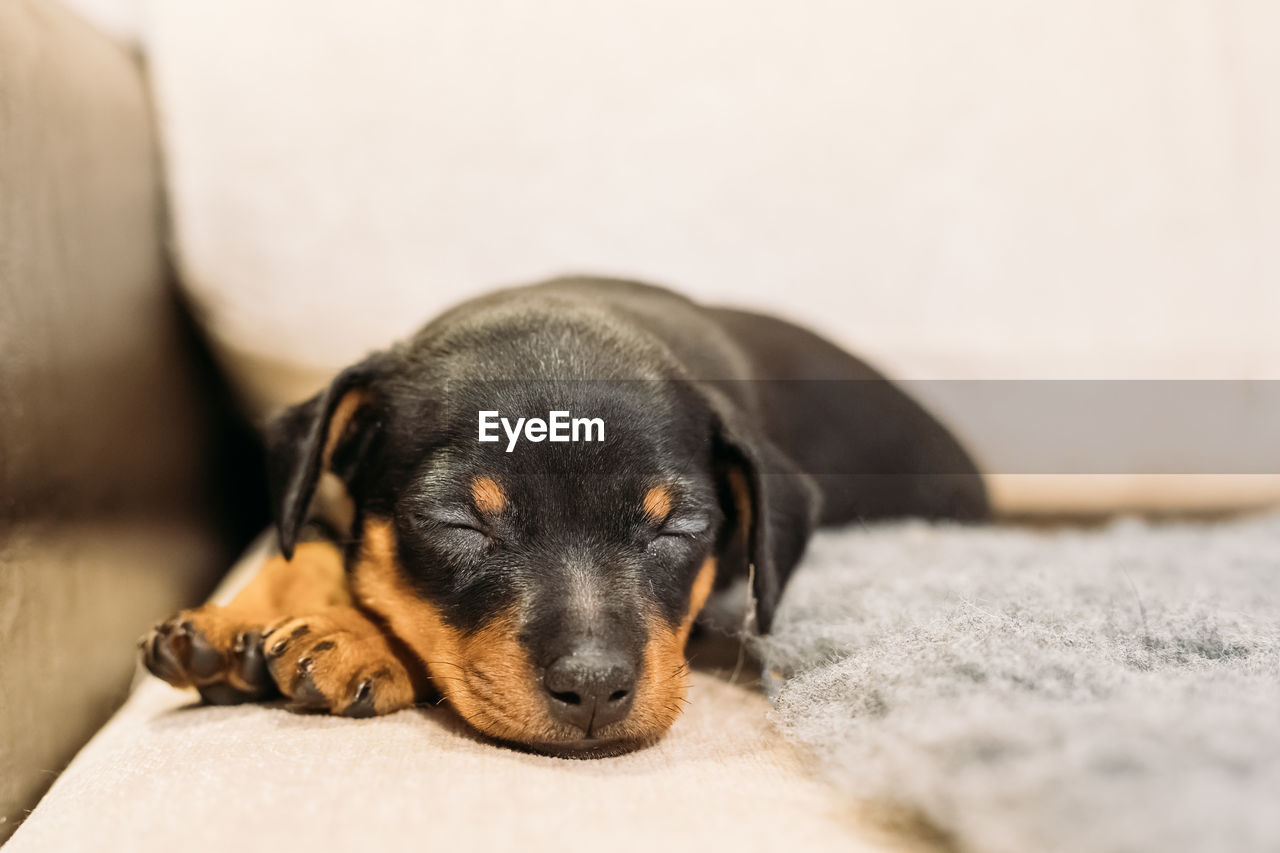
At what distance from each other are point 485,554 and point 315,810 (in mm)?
591

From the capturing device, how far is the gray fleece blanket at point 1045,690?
3.20 feet

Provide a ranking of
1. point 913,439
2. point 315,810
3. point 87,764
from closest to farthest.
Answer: point 315,810 → point 87,764 → point 913,439

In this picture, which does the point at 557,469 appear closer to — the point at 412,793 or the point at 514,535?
the point at 514,535

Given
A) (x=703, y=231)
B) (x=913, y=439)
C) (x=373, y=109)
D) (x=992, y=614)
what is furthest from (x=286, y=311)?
(x=992, y=614)

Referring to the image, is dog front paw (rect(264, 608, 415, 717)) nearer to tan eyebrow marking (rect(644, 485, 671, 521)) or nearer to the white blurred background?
tan eyebrow marking (rect(644, 485, 671, 521))

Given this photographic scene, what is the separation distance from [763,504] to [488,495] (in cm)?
54

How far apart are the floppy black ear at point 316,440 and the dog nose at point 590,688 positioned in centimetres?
67

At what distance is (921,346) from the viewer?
3301 mm

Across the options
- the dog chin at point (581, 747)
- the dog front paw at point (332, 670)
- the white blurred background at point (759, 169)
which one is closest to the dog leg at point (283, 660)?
the dog front paw at point (332, 670)

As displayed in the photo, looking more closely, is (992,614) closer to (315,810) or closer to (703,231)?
(315,810)

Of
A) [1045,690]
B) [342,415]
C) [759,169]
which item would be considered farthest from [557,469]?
[759,169]

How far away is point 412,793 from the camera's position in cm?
125

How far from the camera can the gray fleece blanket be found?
976 mm

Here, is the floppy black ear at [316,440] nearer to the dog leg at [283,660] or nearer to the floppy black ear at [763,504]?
the dog leg at [283,660]
